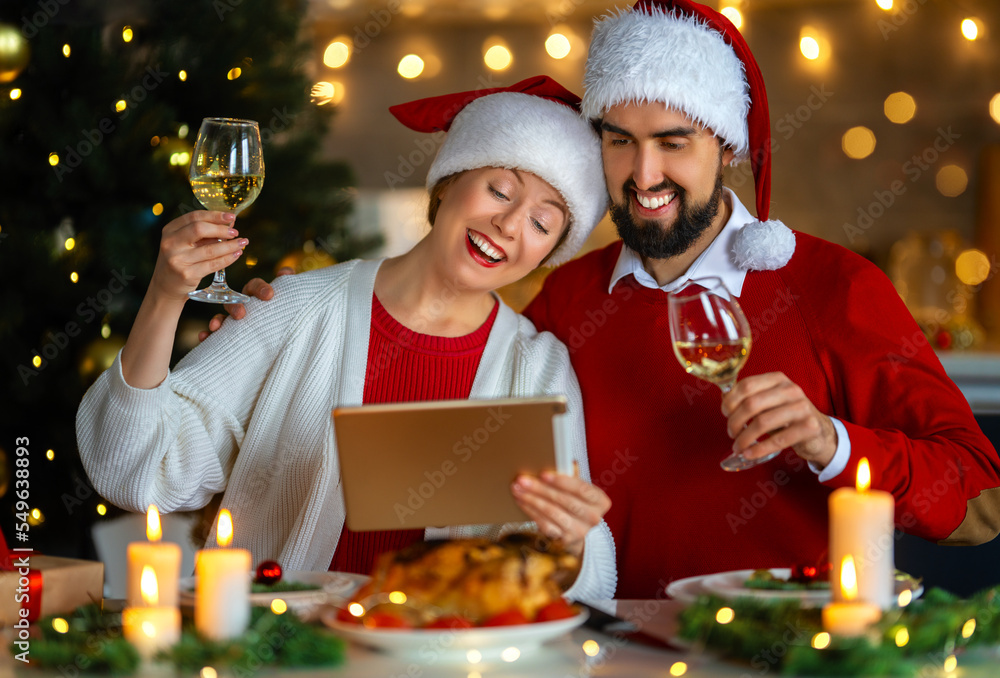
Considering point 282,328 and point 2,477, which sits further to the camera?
point 2,477

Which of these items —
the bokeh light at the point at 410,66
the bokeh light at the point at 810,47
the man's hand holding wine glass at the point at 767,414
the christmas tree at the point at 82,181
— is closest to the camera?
the man's hand holding wine glass at the point at 767,414

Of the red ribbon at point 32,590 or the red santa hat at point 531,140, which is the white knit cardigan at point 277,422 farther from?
the red ribbon at point 32,590

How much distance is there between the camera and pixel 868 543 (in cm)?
97

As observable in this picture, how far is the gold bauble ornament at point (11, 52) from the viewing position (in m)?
1.99

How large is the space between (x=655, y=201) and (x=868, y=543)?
3.10 feet

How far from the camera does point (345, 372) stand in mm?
1710

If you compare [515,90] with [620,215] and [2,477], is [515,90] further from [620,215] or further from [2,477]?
[2,477]

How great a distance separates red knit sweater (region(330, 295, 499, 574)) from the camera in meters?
1.77

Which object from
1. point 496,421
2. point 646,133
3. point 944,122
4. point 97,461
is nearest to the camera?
point 496,421

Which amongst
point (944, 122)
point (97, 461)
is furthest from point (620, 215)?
point (944, 122)

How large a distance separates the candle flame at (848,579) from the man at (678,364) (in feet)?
2.30

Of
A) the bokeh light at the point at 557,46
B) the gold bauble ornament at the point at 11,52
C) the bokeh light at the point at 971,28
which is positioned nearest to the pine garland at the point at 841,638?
the gold bauble ornament at the point at 11,52

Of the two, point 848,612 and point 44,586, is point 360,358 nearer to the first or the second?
point 44,586

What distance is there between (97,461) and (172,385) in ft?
0.55
